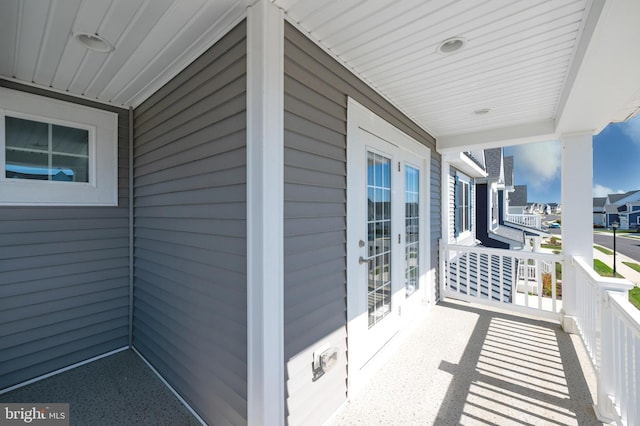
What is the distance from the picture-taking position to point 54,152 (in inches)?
97.0

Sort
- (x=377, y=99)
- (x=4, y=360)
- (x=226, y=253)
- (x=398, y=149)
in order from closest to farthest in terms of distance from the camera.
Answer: (x=226, y=253)
(x=4, y=360)
(x=377, y=99)
(x=398, y=149)

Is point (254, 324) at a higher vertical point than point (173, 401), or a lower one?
higher

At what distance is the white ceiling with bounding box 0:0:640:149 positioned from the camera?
1474 mm

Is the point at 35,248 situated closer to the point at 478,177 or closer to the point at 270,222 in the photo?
the point at 270,222

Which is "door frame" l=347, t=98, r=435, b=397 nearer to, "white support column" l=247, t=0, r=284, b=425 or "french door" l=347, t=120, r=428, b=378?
"french door" l=347, t=120, r=428, b=378

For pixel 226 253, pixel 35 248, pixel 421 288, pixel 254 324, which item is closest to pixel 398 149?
pixel 421 288

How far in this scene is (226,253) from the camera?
1.68 metres

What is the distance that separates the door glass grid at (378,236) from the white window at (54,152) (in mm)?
2529

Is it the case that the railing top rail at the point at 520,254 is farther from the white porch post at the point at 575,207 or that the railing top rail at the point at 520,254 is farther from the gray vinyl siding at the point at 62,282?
the gray vinyl siding at the point at 62,282

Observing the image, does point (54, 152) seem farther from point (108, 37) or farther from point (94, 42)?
point (108, 37)

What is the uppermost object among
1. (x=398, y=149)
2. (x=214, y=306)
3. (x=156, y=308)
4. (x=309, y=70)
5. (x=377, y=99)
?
(x=377, y=99)

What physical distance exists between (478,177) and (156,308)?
9.30 meters

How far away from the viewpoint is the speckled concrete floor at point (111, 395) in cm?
190

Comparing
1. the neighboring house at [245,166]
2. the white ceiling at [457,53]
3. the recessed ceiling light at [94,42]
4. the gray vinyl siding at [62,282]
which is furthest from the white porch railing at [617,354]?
the gray vinyl siding at [62,282]
